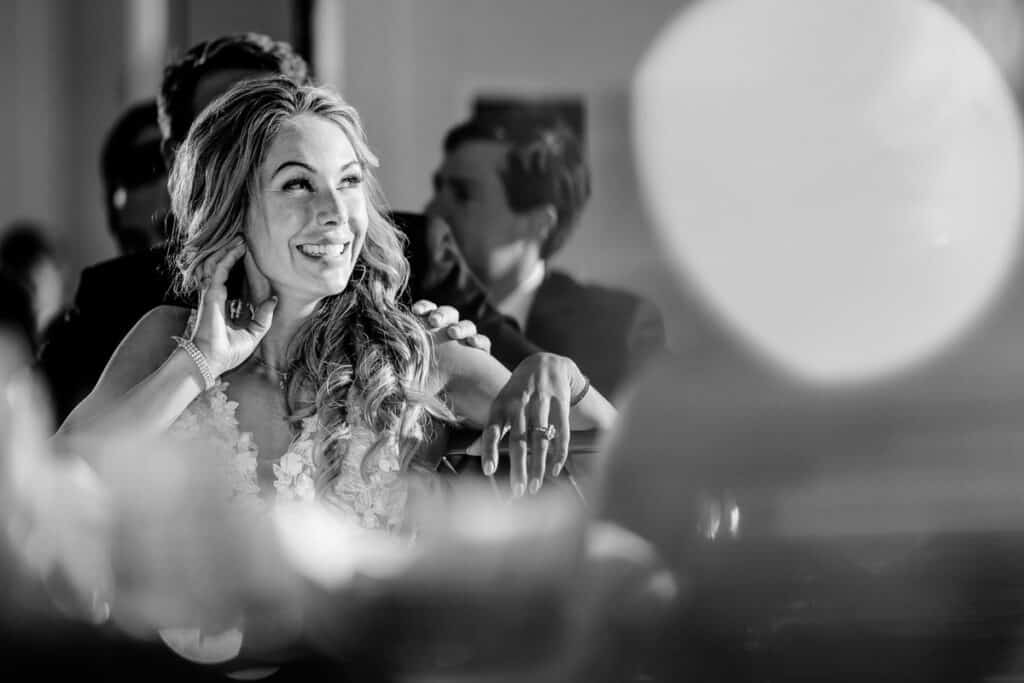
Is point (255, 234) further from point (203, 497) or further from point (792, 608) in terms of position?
point (792, 608)

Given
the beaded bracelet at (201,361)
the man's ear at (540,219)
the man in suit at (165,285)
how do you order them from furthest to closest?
the man's ear at (540,219) < the man in suit at (165,285) < the beaded bracelet at (201,361)

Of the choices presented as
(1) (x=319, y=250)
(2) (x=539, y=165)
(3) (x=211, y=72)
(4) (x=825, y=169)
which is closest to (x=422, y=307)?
(1) (x=319, y=250)

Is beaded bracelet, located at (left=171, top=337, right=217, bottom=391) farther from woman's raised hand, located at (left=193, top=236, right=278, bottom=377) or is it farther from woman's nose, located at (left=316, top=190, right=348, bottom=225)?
woman's nose, located at (left=316, top=190, right=348, bottom=225)

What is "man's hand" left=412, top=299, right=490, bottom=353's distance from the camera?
143 centimetres

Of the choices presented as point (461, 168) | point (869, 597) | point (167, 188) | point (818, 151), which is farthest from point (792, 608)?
point (167, 188)

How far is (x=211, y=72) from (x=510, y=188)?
1.25ft

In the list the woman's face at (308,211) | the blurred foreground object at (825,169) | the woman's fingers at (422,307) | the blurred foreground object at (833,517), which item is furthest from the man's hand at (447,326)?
the blurred foreground object at (825,169)

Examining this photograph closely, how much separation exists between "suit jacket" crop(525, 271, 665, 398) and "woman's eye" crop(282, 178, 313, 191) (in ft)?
1.05

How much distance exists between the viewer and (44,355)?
1.48 meters

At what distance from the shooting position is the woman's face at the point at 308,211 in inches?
53.3

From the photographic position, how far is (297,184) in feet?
4.45

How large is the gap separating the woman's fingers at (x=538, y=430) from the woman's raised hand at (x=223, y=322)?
0.31m

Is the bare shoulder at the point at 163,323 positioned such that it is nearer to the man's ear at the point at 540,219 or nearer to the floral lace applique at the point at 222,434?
the floral lace applique at the point at 222,434

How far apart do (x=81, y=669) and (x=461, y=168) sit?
76 centimetres
